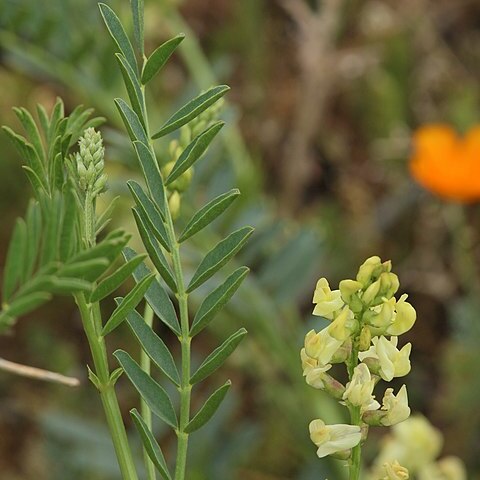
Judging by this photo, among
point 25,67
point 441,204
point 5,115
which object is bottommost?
point 441,204

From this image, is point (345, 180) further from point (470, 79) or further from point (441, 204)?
point (470, 79)

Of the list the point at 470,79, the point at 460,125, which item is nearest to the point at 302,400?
the point at 460,125

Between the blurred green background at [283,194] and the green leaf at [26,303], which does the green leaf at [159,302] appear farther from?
the blurred green background at [283,194]

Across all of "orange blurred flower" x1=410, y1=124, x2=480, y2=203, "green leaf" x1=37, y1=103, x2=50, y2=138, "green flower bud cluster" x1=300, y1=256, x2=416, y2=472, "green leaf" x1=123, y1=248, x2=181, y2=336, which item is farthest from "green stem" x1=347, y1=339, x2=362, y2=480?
"orange blurred flower" x1=410, y1=124, x2=480, y2=203

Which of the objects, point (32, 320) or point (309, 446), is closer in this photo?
point (309, 446)

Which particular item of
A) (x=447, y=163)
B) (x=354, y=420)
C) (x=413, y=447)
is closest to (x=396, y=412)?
(x=354, y=420)

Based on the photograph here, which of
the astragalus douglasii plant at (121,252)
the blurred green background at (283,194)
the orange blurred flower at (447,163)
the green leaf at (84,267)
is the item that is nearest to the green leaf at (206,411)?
the astragalus douglasii plant at (121,252)

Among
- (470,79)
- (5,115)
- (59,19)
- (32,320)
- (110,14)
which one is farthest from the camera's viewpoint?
(470,79)

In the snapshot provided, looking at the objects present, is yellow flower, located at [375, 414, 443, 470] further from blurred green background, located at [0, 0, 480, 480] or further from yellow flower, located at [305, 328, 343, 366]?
yellow flower, located at [305, 328, 343, 366]
